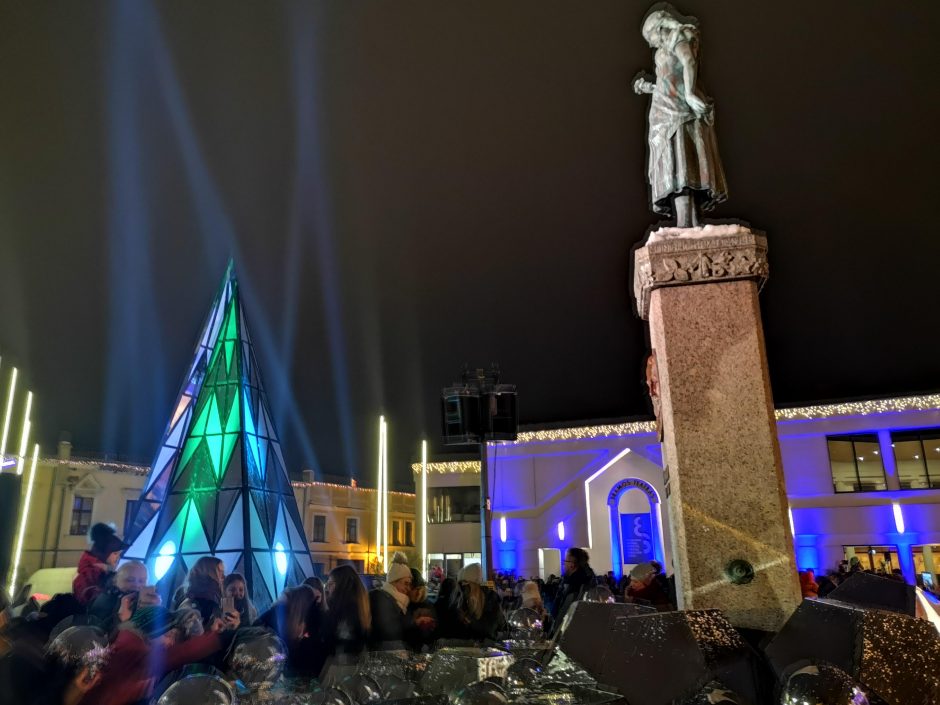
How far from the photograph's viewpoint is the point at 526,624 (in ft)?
17.7

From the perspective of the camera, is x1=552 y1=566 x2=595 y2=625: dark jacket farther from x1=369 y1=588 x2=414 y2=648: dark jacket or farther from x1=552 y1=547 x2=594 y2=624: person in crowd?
x1=369 y1=588 x2=414 y2=648: dark jacket

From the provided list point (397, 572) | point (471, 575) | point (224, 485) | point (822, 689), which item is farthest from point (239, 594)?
point (224, 485)

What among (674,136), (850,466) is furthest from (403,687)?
(850,466)

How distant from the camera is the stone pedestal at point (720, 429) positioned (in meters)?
3.92

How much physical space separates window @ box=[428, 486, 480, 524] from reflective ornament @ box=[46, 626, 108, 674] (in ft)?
93.6

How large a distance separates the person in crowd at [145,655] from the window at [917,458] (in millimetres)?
27425

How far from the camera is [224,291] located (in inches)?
756

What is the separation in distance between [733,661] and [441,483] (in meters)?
28.5

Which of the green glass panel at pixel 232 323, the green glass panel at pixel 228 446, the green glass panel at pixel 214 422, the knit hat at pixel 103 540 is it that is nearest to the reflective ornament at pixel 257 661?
the knit hat at pixel 103 540

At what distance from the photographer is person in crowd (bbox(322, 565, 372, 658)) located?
415cm

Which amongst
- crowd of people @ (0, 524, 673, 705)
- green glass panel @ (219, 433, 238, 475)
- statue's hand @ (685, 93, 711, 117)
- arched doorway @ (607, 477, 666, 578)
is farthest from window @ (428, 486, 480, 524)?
statue's hand @ (685, 93, 711, 117)

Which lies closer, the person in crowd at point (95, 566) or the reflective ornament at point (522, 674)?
the reflective ornament at point (522, 674)

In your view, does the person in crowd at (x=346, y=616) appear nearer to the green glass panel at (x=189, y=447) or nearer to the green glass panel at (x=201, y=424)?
the green glass panel at (x=189, y=447)

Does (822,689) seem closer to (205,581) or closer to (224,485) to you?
(205,581)
